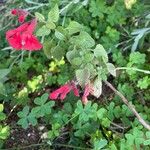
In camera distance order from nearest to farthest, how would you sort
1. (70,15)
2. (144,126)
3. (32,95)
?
(144,126) < (32,95) < (70,15)

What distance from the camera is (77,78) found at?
1.39 m

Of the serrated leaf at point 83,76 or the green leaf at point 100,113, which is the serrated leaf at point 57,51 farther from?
the green leaf at point 100,113

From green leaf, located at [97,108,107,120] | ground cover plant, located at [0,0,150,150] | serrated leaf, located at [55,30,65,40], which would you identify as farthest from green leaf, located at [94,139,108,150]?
serrated leaf, located at [55,30,65,40]

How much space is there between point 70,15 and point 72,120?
707 millimetres

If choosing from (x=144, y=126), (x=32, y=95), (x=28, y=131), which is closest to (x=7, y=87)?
(x=32, y=95)

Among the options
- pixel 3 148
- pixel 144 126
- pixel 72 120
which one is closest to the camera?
pixel 144 126

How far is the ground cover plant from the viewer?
1388 millimetres

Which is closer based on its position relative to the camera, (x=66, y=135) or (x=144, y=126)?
(x=144, y=126)

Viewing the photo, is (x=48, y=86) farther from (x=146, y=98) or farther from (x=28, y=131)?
(x=146, y=98)

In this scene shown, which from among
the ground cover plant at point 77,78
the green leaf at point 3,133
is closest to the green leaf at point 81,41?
the ground cover plant at point 77,78

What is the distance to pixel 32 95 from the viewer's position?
208 cm

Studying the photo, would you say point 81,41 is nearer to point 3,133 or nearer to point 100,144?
point 100,144

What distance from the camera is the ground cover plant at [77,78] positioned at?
1.39 meters

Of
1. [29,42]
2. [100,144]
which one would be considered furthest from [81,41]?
[100,144]
